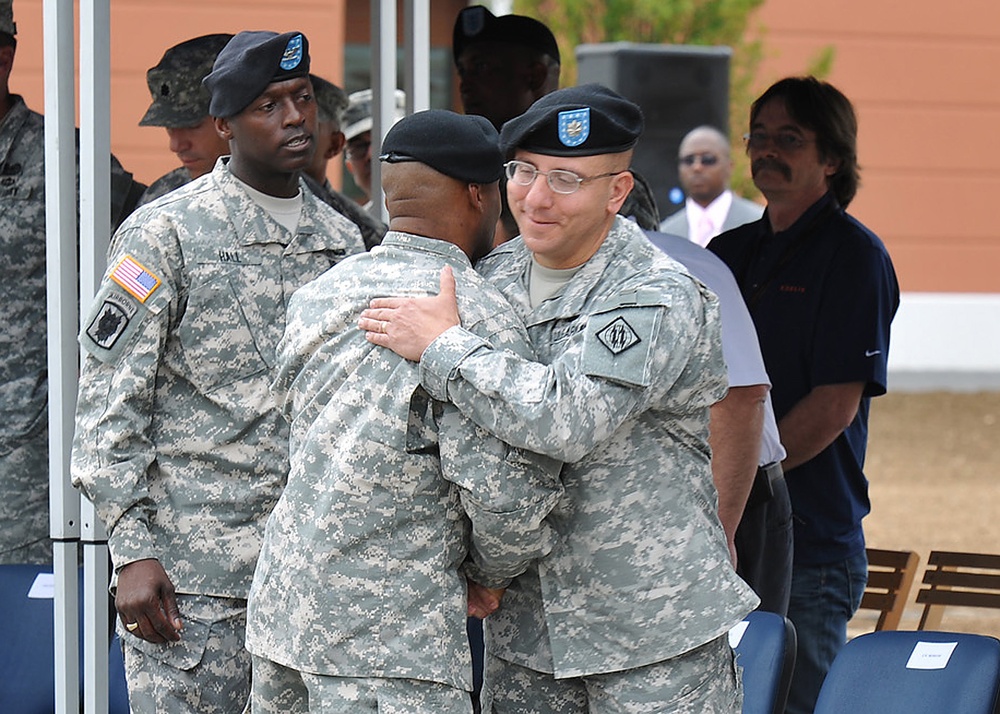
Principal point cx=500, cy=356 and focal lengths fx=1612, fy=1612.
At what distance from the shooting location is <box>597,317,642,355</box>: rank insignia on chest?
7.27 feet

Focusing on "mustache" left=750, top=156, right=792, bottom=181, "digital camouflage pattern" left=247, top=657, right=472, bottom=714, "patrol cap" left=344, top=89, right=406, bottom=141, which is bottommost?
"digital camouflage pattern" left=247, top=657, right=472, bottom=714

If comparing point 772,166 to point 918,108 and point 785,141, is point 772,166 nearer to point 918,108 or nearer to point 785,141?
point 785,141

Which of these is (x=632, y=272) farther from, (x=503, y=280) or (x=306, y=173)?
(x=306, y=173)

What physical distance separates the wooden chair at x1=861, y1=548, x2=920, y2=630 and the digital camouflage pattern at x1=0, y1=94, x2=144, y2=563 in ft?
7.33

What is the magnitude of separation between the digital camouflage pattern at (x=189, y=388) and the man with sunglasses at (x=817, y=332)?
61.9 inches

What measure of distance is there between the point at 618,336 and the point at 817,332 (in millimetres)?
1845

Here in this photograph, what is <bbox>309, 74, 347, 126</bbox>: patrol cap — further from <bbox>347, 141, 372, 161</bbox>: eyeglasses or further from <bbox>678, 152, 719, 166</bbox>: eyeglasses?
<bbox>678, 152, 719, 166</bbox>: eyeglasses

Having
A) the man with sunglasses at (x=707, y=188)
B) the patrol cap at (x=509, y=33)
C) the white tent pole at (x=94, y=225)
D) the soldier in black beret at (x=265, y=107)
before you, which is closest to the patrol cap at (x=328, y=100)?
the patrol cap at (x=509, y=33)

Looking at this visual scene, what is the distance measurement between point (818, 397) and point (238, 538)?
165 cm

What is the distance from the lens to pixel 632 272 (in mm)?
2330

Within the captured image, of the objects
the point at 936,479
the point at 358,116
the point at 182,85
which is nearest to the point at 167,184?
the point at 182,85

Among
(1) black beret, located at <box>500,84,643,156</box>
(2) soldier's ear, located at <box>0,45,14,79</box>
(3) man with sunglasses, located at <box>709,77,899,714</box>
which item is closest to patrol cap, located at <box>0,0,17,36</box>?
(2) soldier's ear, located at <box>0,45,14,79</box>

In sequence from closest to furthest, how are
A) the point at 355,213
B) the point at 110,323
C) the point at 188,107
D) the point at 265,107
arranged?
the point at 110,323 < the point at 265,107 < the point at 188,107 < the point at 355,213

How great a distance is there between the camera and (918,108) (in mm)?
12680
